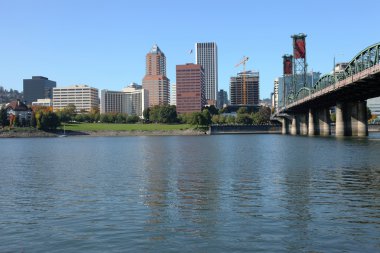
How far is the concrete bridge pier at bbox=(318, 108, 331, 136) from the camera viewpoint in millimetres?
185500

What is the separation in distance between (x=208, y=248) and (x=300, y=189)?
17251 mm

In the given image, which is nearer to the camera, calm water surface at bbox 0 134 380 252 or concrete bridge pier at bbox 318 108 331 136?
calm water surface at bbox 0 134 380 252

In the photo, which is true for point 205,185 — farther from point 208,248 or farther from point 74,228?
point 208,248

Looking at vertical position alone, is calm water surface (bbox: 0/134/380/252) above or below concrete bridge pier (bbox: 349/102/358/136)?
below

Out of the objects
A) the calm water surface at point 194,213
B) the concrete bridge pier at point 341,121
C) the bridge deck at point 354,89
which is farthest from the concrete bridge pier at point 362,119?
the calm water surface at point 194,213

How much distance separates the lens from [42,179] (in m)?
44.7

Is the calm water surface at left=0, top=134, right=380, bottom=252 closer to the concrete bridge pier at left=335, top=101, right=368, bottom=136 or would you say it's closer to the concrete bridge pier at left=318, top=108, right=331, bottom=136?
the concrete bridge pier at left=335, top=101, right=368, bottom=136

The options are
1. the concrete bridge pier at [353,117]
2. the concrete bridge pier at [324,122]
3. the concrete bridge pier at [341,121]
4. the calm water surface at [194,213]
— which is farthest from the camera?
the concrete bridge pier at [324,122]

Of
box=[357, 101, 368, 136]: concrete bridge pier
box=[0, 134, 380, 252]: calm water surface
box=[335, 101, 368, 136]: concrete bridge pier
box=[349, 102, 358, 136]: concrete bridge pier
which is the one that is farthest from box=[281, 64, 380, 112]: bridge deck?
box=[0, 134, 380, 252]: calm water surface

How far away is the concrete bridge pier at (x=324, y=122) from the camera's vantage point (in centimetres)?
18550

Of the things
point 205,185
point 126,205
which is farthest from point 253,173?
point 126,205

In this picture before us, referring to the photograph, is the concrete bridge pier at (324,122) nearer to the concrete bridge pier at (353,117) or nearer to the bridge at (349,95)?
the bridge at (349,95)

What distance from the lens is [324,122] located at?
188250 mm

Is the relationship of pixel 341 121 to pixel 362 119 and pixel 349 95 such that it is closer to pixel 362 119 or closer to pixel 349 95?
pixel 362 119
